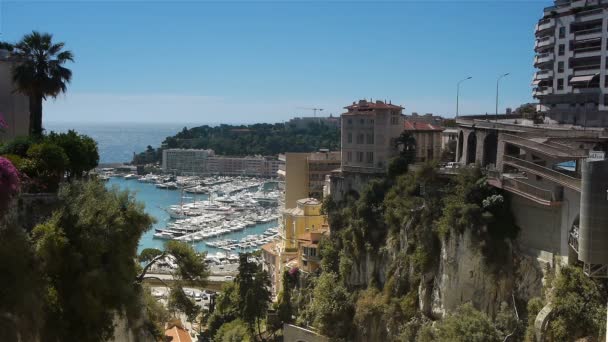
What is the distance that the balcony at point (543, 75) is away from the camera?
3956cm

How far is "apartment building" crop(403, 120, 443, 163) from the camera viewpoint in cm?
4244

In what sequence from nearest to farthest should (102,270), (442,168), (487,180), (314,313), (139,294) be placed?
1. (102,270)
2. (139,294)
3. (487,180)
4. (442,168)
5. (314,313)

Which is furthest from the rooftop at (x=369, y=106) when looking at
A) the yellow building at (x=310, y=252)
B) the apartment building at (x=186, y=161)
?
the apartment building at (x=186, y=161)

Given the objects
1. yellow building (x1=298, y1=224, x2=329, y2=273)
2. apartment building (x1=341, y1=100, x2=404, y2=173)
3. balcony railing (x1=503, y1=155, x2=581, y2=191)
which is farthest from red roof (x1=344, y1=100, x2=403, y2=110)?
balcony railing (x1=503, y1=155, x2=581, y2=191)

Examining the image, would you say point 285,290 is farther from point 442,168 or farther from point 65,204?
point 65,204

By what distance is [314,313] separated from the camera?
117 ft

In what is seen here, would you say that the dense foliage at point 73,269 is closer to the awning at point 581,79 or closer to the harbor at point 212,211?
the awning at point 581,79

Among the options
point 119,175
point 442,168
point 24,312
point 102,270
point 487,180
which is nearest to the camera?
point 24,312

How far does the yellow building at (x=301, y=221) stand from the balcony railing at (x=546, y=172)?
2243 centimetres

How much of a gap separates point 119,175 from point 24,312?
596 feet

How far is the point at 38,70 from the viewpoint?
23.6m

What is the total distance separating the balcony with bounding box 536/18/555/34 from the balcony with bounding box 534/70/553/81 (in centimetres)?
270

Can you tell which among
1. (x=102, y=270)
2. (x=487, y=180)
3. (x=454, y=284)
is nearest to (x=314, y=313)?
(x=454, y=284)

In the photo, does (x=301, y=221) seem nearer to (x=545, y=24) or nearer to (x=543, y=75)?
(x=543, y=75)
